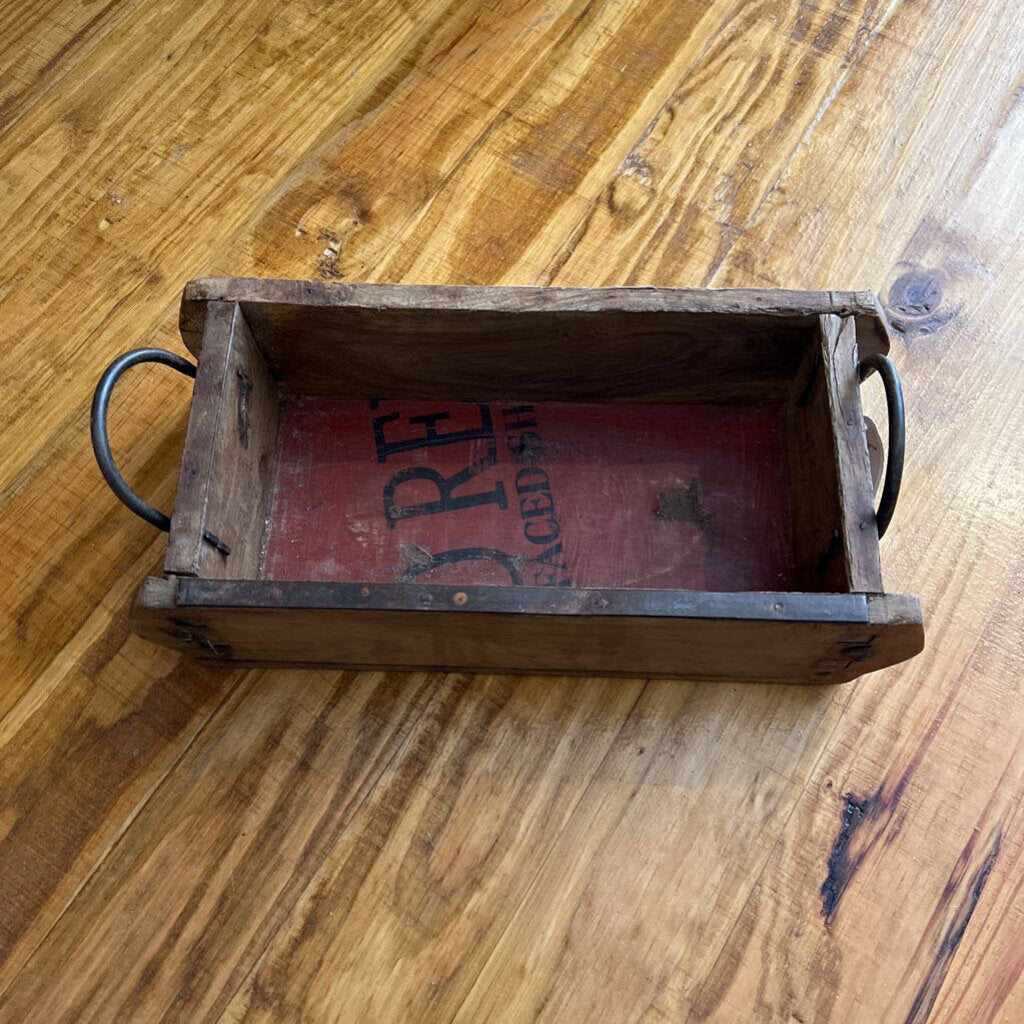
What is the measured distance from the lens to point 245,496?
115 cm

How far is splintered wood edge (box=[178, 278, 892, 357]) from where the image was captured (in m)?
1.10

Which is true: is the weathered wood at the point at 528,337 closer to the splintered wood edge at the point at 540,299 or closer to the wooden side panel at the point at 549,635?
the splintered wood edge at the point at 540,299

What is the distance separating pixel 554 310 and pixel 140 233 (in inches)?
26.4

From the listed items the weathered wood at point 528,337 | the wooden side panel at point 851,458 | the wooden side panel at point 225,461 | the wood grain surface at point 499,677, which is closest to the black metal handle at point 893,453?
the wooden side panel at point 851,458

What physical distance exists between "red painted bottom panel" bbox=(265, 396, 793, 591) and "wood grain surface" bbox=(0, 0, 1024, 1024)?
14 centimetres

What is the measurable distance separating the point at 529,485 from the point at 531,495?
0.05 feet

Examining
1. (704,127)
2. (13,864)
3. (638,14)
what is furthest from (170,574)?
(638,14)

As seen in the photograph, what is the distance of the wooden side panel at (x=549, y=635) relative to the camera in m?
0.97

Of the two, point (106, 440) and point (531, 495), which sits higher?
point (106, 440)

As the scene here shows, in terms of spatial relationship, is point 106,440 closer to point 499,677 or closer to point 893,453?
point 499,677

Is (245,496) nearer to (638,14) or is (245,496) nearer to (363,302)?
(363,302)

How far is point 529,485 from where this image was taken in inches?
48.8

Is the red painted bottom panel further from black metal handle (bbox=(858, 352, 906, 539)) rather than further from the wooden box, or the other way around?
black metal handle (bbox=(858, 352, 906, 539))

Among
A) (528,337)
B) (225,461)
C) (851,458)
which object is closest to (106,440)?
(225,461)
